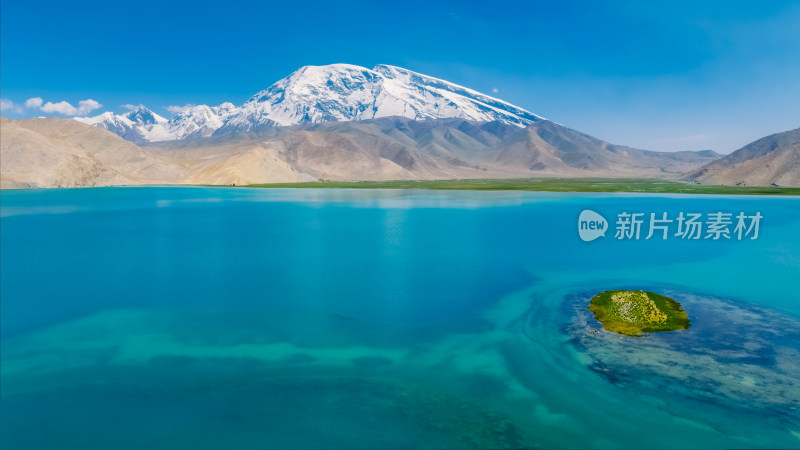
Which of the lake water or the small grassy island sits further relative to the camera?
the small grassy island

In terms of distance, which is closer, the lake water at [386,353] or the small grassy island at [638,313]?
the lake water at [386,353]

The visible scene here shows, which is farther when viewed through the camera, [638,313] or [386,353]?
[638,313]

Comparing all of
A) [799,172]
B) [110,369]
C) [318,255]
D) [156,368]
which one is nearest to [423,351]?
[156,368]

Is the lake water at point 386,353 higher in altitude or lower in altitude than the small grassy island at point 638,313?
lower

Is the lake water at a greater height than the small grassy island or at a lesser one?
lesser

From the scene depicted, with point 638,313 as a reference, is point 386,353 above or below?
below
